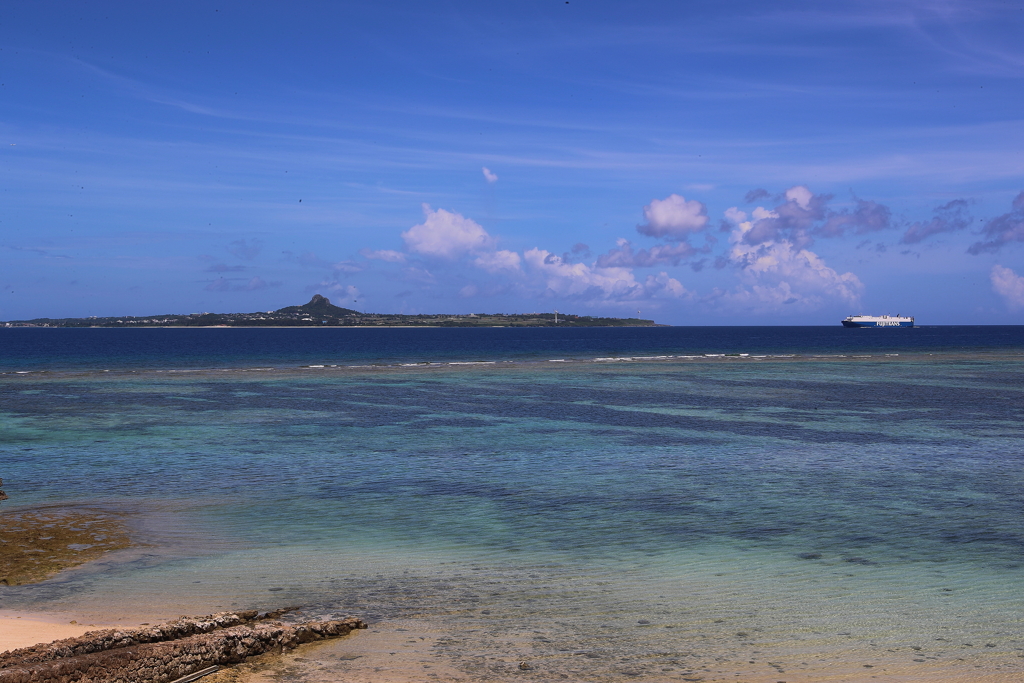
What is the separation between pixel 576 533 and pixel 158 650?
7.73 meters

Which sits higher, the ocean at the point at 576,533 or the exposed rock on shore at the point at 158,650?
the exposed rock on shore at the point at 158,650

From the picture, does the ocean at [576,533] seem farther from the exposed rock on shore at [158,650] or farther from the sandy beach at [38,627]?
the exposed rock on shore at [158,650]

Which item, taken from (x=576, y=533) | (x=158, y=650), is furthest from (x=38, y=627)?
(x=576, y=533)

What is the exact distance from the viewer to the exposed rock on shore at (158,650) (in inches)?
303

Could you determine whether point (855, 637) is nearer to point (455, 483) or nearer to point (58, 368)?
point (455, 483)

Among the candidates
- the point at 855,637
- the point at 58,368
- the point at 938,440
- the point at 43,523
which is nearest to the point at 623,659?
the point at 855,637

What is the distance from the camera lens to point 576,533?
47.3 feet

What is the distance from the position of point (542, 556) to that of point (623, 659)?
4.22 metres

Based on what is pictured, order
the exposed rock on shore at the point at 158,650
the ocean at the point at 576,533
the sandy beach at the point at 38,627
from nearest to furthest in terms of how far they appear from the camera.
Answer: the exposed rock on shore at the point at 158,650
the sandy beach at the point at 38,627
the ocean at the point at 576,533

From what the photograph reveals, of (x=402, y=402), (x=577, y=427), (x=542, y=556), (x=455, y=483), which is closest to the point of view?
(x=542, y=556)

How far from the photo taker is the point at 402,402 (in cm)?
4075

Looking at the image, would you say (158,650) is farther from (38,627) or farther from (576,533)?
(576,533)

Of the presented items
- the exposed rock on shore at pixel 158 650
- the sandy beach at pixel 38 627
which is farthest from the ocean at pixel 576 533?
the exposed rock on shore at pixel 158 650

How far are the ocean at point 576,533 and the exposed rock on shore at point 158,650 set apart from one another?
0.79m
